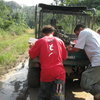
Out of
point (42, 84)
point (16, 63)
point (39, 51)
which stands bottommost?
point (16, 63)

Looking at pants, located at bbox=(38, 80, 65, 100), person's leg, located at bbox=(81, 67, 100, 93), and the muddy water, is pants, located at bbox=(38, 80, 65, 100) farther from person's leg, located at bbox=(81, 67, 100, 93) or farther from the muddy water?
the muddy water

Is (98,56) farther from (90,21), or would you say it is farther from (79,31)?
(90,21)

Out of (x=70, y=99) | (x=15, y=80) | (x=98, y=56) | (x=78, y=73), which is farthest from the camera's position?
(x=15, y=80)

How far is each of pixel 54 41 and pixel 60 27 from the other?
147 inches

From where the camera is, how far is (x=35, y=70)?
626 centimetres

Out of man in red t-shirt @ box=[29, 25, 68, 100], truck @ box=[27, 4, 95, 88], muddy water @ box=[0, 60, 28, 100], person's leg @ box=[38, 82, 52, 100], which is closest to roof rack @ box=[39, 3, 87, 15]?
truck @ box=[27, 4, 95, 88]

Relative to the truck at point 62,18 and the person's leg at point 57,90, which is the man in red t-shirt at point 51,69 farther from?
the truck at point 62,18

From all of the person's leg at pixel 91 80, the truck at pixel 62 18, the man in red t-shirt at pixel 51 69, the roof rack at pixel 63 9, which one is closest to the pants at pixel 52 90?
the man in red t-shirt at pixel 51 69

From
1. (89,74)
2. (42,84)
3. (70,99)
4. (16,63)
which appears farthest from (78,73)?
(16,63)

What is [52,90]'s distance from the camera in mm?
4113

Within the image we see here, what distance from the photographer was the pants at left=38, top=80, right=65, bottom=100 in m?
4.04

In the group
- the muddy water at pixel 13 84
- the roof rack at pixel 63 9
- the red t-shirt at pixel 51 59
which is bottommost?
the muddy water at pixel 13 84

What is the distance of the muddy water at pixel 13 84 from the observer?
19.8 feet

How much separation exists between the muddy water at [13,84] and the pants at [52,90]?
183 cm
